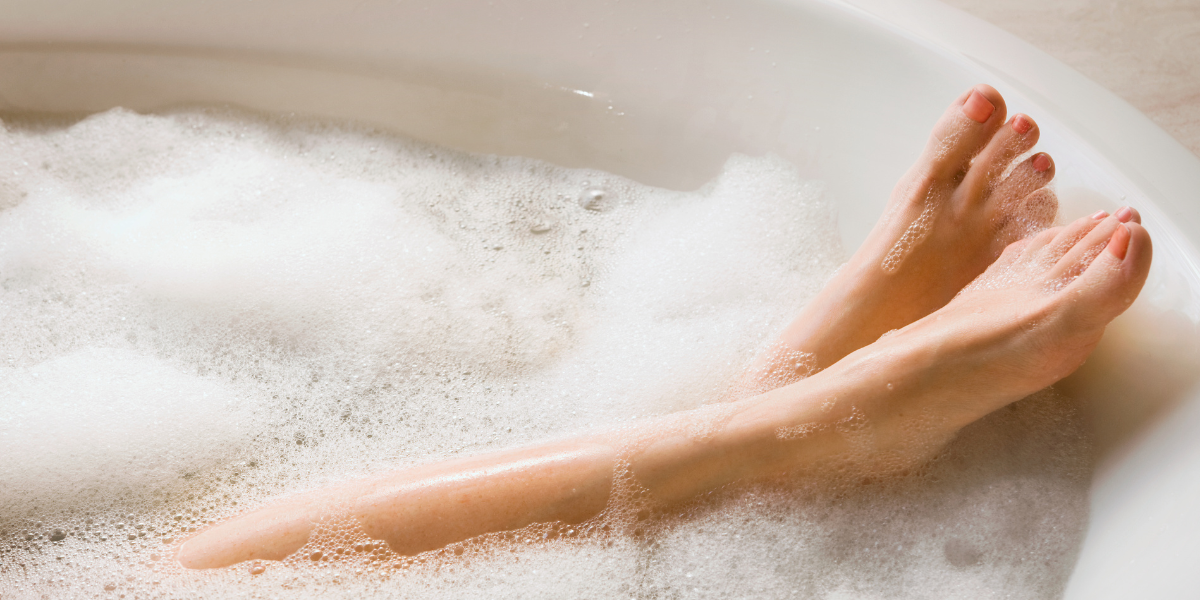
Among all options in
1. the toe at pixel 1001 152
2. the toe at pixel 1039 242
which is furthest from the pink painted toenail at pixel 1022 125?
the toe at pixel 1039 242

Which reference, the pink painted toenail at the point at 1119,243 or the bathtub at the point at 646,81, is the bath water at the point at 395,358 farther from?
the pink painted toenail at the point at 1119,243

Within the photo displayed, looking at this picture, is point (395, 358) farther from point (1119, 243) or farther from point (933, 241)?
point (1119, 243)

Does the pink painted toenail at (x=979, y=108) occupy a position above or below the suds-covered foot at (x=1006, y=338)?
above

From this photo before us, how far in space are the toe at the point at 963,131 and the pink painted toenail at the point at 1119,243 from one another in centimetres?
18

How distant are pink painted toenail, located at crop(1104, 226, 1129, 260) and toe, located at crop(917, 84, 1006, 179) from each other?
18 cm

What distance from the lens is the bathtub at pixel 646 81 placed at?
78 centimetres

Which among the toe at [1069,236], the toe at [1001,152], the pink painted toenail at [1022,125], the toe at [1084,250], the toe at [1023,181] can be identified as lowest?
the toe at [1084,250]

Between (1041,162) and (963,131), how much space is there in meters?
0.08

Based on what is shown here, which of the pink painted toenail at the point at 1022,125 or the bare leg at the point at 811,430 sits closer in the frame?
the bare leg at the point at 811,430

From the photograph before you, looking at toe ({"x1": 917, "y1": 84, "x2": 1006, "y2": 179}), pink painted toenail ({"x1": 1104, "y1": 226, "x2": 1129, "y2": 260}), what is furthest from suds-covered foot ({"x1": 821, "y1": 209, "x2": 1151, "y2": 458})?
toe ({"x1": 917, "y1": 84, "x2": 1006, "y2": 179})

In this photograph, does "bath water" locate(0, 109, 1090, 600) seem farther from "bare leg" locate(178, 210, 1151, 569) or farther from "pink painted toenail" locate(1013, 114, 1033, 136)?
"pink painted toenail" locate(1013, 114, 1033, 136)

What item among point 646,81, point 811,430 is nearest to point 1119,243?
point 811,430

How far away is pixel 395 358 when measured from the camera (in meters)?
0.91

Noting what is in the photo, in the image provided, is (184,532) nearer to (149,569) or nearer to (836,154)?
(149,569)
